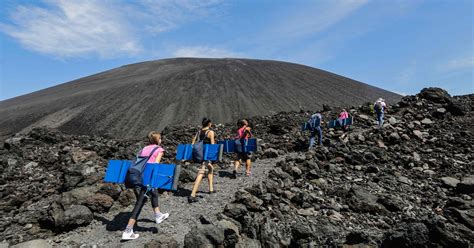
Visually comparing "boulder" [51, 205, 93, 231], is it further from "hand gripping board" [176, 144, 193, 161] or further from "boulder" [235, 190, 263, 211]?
"boulder" [235, 190, 263, 211]

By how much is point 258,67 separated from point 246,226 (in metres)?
40.5

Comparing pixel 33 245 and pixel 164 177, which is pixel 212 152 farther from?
pixel 33 245

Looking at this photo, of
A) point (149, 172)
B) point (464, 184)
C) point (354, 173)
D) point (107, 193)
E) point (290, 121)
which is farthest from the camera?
point (290, 121)

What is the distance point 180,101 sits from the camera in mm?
29234

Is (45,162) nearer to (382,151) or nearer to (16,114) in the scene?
(382,151)

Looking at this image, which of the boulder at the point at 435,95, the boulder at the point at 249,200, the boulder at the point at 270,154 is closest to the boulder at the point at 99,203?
the boulder at the point at 249,200

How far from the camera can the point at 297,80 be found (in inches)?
1591

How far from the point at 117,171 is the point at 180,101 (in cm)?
2322

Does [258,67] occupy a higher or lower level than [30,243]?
higher

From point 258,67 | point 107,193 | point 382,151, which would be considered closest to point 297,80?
point 258,67

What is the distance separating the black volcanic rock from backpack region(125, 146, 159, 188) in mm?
13344

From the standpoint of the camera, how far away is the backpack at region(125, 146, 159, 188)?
18.4 ft

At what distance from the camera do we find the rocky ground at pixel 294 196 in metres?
5.92

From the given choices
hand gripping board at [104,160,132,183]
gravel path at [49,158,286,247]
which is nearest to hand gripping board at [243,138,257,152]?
gravel path at [49,158,286,247]
